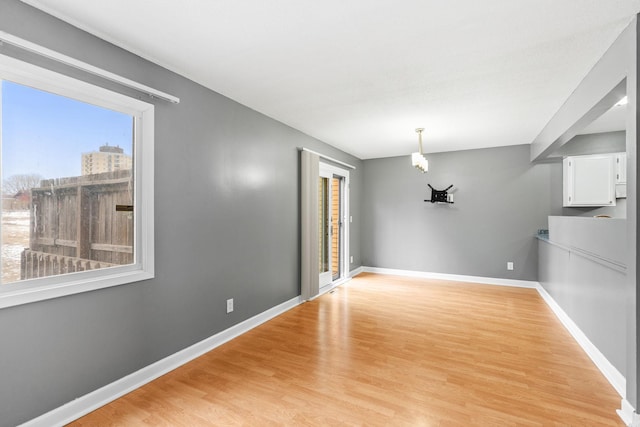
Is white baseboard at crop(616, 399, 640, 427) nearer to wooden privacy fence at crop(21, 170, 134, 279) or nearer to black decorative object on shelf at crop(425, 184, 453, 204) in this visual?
wooden privacy fence at crop(21, 170, 134, 279)

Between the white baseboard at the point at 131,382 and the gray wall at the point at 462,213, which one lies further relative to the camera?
the gray wall at the point at 462,213

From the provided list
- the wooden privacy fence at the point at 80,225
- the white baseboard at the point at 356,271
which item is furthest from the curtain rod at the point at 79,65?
the white baseboard at the point at 356,271

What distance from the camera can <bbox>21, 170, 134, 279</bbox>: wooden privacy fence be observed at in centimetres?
179

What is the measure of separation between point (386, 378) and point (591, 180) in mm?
4236

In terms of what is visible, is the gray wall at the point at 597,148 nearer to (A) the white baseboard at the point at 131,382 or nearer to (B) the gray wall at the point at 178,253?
(B) the gray wall at the point at 178,253

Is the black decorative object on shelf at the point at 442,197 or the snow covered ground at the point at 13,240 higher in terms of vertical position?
the black decorative object on shelf at the point at 442,197

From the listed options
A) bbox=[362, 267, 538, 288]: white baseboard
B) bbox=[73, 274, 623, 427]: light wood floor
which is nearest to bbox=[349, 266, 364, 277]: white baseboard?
bbox=[362, 267, 538, 288]: white baseboard

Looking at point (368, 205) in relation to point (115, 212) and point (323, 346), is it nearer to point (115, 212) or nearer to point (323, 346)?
point (323, 346)

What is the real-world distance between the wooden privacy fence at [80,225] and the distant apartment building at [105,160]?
4 centimetres

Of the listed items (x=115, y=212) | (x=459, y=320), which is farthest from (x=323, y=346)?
(x=115, y=212)

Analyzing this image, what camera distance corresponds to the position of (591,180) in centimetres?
425

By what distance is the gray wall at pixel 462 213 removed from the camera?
16.8 ft

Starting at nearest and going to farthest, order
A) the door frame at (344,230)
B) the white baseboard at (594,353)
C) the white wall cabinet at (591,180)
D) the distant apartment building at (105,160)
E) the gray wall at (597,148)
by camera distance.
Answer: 1. the distant apartment building at (105,160)
2. the white baseboard at (594,353)
3. the white wall cabinet at (591,180)
4. the gray wall at (597,148)
5. the door frame at (344,230)

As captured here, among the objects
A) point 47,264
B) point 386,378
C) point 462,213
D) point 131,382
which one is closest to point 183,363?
point 131,382
